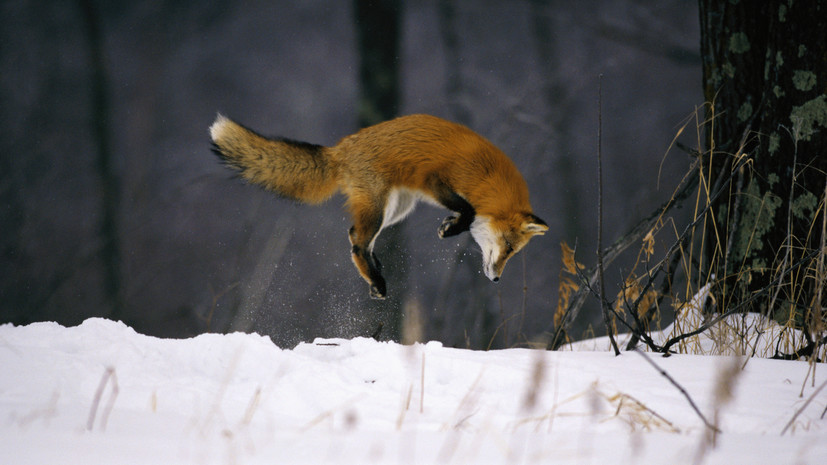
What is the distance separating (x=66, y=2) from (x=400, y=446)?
8.57m

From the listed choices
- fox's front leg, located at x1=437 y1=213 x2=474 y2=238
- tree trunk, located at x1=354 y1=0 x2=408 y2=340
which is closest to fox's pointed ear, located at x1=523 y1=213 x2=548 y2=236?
fox's front leg, located at x1=437 y1=213 x2=474 y2=238

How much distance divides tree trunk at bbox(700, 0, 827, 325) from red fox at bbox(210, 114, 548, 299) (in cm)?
120

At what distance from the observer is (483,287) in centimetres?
744

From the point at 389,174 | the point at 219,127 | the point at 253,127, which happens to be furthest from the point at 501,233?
the point at 253,127

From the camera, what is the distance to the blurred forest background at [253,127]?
741 centimetres

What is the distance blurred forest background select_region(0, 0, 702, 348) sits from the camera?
24.3 feet

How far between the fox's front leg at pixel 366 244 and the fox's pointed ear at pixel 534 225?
103 cm

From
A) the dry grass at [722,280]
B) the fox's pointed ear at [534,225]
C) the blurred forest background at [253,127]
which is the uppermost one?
the dry grass at [722,280]

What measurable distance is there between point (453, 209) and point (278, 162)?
1264 millimetres

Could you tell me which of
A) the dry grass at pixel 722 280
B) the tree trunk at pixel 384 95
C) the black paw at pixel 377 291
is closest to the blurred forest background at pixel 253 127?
the tree trunk at pixel 384 95

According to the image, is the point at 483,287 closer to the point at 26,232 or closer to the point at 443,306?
the point at 443,306

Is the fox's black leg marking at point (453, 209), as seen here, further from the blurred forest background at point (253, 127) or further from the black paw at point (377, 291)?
the blurred forest background at point (253, 127)

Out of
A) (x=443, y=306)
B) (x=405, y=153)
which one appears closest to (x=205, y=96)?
(x=443, y=306)

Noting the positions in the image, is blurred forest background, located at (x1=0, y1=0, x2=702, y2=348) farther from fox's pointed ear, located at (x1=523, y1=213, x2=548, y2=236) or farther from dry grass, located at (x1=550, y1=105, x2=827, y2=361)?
dry grass, located at (x1=550, y1=105, x2=827, y2=361)
